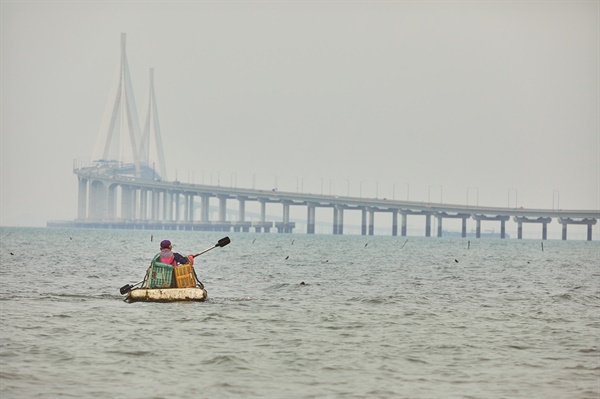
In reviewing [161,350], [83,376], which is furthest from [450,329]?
[83,376]

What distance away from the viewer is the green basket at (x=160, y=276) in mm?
32938

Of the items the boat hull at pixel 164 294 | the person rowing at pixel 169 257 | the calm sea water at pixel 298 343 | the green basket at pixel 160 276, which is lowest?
the calm sea water at pixel 298 343

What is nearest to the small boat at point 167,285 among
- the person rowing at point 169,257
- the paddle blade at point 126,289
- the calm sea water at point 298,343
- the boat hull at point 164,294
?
the boat hull at point 164,294

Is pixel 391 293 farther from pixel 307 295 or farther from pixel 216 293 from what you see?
pixel 216 293

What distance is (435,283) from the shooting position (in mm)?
53531

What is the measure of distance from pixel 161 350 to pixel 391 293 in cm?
2160

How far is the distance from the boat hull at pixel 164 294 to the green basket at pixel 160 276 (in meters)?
0.16

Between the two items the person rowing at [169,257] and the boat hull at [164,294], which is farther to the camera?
the boat hull at [164,294]

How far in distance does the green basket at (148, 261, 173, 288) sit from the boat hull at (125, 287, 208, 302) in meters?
0.16

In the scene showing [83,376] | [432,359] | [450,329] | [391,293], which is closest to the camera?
[83,376]

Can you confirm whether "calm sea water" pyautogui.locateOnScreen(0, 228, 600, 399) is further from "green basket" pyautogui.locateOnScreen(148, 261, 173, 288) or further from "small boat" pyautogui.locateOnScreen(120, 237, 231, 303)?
"green basket" pyautogui.locateOnScreen(148, 261, 173, 288)

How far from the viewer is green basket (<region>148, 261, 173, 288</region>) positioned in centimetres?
3294

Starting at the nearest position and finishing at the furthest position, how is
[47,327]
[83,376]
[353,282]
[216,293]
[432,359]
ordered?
[83,376] < [432,359] < [47,327] < [216,293] < [353,282]

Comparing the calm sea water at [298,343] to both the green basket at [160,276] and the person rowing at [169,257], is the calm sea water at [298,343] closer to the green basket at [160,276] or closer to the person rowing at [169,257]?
the green basket at [160,276]
